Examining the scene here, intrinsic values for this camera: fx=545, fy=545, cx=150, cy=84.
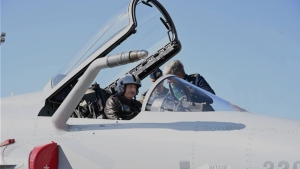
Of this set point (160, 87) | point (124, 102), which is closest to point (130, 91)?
point (124, 102)

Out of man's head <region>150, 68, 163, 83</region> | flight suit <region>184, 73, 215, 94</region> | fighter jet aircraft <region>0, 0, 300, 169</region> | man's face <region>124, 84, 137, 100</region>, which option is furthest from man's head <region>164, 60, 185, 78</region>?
man's face <region>124, 84, 137, 100</region>

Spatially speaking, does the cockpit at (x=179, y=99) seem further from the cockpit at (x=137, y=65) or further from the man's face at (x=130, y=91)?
the man's face at (x=130, y=91)

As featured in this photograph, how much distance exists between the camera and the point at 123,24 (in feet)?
27.2

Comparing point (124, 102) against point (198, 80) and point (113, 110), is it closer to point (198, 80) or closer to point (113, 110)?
point (113, 110)

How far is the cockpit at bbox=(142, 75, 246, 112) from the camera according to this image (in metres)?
7.33

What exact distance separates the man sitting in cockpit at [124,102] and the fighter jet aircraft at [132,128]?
1.06 feet

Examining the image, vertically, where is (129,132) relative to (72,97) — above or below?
below

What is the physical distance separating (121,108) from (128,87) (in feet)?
1.98

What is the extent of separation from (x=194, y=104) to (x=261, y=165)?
1540 millimetres

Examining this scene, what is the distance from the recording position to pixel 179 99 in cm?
741

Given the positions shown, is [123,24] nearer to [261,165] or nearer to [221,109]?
[221,109]

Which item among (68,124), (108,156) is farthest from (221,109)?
(68,124)

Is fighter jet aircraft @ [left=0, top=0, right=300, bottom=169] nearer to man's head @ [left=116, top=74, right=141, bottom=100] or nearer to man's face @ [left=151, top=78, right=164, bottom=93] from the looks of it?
man's face @ [left=151, top=78, right=164, bottom=93]

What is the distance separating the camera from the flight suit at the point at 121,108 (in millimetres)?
7730
